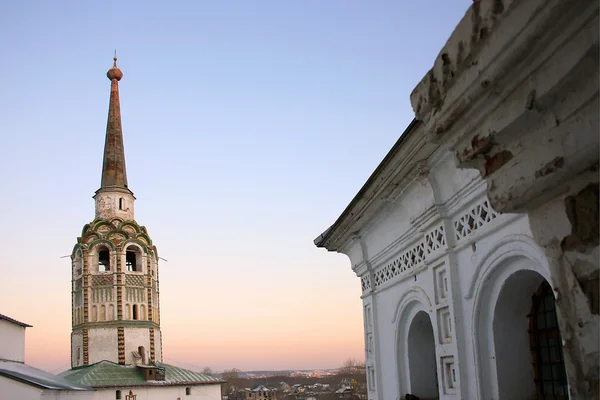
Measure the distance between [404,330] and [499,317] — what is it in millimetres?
2717

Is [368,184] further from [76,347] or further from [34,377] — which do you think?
[76,347]

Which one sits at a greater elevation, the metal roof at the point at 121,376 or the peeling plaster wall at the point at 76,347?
the peeling plaster wall at the point at 76,347

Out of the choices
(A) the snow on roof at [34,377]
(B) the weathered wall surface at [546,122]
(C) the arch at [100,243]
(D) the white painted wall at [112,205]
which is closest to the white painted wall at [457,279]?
(B) the weathered wall surface at [546,122]

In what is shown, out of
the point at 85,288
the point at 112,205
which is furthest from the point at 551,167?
the point at 112,205

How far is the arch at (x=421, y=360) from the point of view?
8359mm

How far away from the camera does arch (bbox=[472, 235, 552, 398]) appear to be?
18.6ft

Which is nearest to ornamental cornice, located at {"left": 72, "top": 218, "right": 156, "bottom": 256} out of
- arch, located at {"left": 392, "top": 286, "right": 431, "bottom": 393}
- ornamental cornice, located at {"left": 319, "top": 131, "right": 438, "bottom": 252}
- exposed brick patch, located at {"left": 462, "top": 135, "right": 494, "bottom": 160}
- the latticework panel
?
ornamental cornice, located at {"left": 319, "top": 131, "right": 438, "bottom": 252}

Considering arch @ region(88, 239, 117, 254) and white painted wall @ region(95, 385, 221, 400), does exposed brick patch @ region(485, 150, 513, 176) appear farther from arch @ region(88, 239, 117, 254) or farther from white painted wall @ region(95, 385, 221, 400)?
arch @ region(88, 239, 117, 254)

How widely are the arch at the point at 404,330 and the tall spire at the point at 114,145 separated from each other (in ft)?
114

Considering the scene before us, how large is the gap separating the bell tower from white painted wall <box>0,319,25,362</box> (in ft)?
14.5

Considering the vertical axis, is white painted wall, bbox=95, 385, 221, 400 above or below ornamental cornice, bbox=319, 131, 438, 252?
below

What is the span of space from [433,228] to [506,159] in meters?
4.54

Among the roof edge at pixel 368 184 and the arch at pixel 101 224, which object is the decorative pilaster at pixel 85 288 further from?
the roof edge at pixel 368 184

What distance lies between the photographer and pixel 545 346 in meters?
5.81
